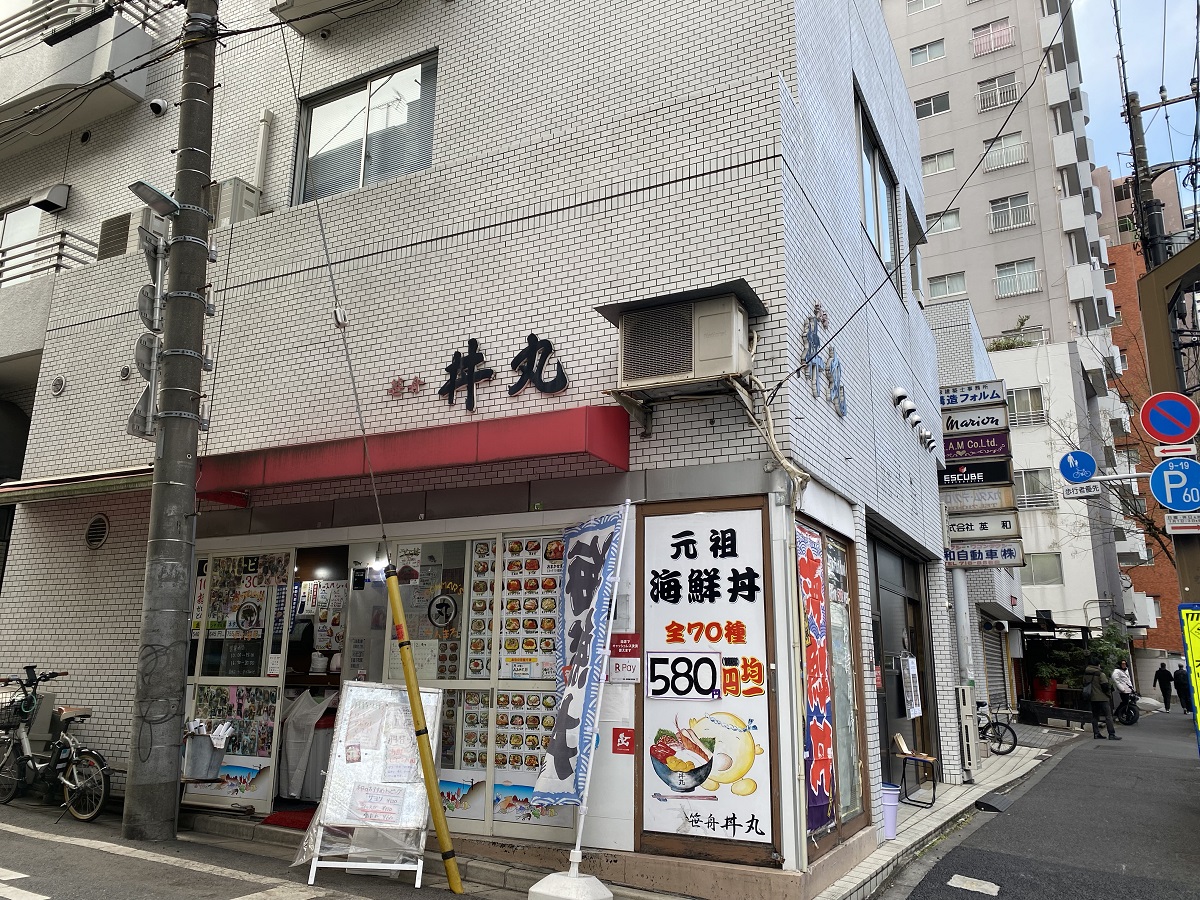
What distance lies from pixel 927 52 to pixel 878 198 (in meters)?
36.8

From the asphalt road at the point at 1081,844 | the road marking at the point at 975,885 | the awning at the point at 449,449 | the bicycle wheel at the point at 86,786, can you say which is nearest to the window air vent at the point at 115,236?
the awning at the point at 449,449

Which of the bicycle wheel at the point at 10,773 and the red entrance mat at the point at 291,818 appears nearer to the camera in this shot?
the red entrance mat at the point at 291,818

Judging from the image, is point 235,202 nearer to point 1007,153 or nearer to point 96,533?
point 96,533

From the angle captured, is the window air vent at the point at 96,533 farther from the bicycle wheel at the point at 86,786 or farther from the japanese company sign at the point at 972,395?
the japanese company sign at the point at 972,395

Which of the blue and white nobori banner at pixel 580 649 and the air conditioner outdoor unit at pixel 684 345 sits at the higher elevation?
the air conditioner outdoor unit at pixel 684 345

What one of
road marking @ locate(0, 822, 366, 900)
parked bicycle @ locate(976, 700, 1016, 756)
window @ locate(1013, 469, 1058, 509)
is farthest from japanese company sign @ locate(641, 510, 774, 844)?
window @ locate(1013, 469, 1058, 509)

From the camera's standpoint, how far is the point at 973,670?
71.2 feet

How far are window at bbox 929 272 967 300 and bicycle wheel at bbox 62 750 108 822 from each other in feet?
129

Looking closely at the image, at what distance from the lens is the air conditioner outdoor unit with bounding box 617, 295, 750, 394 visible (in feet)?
22.6

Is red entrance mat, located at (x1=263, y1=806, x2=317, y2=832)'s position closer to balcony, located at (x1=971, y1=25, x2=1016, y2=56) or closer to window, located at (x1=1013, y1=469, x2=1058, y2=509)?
window, located at (x1=1013, y1=469, x2=1058, y2=509)

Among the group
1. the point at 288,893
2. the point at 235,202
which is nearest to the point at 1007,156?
the point at 235,202

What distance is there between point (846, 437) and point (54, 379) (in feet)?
36.3

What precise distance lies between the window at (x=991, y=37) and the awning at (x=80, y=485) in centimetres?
4372

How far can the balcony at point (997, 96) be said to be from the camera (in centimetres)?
3969
